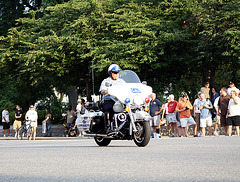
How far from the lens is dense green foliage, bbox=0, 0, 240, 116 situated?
84.8ft

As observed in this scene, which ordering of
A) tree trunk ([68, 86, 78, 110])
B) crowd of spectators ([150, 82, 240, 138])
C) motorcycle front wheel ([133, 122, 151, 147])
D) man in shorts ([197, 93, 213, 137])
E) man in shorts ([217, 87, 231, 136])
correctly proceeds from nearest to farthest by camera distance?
1. motorcycle front wheel ([133, 122, 151, 147])
2. crowd of spectators ([150, 82, 240, 138])
3. man in shorts ([217, 87, 231, 136])
4. man in shorts ([197, 93, 213, 137])
5. tree trunk ([68, 86, 78, 110])

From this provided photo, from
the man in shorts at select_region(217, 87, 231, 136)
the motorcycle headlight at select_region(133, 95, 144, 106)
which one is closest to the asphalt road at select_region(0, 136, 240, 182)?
the motorcycle headlight at select_region(133, 95, 144, 106)

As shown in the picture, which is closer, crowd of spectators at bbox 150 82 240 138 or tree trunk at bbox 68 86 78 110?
crowd of spectators at bbox 150 82 240 138

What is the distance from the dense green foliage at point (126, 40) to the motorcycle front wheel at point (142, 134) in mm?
13846

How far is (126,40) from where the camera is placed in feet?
89.1

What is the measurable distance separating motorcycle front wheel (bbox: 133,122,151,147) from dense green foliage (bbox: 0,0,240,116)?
45.4 feet

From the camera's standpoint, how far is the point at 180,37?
86.4 feet

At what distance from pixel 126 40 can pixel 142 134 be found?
52.0 ft

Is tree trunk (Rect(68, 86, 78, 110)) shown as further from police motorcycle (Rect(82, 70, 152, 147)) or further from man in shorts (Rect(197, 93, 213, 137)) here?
police motorcycle (Rect(82, 70, 152, 147))

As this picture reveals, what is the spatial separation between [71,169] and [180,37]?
19684mm

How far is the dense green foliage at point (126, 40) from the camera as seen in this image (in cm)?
2586

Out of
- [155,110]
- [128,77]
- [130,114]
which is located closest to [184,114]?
[155,110]

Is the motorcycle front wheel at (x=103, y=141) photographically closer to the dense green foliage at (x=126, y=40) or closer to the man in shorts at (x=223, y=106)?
the man in shorts at (x=223, y=106)

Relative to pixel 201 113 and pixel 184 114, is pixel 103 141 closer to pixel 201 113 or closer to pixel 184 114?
pixel 201 113
